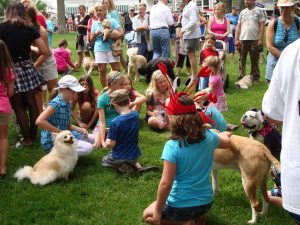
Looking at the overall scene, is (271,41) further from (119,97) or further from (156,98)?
(119,97)

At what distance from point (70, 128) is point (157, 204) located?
8.82 feet

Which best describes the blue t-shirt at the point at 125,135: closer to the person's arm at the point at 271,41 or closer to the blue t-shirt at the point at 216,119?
the blue t-shirt at the point at 216,119

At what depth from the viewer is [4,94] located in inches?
185

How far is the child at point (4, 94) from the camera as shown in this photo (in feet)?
15.2

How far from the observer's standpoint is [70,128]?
5395 mm

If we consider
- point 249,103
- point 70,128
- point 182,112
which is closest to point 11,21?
point 70,128

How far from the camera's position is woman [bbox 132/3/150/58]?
37.1 feet

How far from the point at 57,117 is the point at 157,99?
1815 millimetres

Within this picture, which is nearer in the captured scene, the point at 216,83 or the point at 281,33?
the point at 281,33

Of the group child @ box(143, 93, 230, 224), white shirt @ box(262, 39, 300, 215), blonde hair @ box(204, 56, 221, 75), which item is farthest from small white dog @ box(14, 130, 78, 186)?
white shirt @ box(262, 39, 300, 215)

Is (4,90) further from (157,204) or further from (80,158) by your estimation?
(157,204)

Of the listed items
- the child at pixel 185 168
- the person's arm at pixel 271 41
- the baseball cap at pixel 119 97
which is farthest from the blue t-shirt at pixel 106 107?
the child at pixel 185 168

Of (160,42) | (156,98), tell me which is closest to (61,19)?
(160,42)

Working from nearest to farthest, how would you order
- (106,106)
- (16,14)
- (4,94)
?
(4,94) → (16,14) → (106,106)
